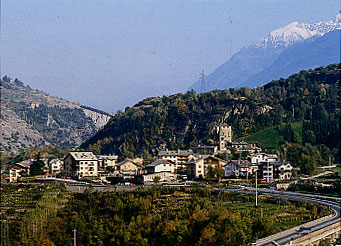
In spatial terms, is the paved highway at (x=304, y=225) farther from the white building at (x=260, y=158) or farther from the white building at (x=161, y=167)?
the white building at (x=161, y=167)

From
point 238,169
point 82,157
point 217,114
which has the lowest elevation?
point 238,169

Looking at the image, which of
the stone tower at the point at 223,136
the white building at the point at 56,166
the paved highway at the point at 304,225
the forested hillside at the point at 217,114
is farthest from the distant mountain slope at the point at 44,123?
the paved highway at the point at 304,225

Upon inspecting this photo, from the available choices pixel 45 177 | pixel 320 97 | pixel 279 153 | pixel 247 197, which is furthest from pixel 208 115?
pixel 247 197

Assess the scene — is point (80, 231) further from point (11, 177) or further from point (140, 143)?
point (140, 143)

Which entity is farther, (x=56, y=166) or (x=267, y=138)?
(x=267, y=138)

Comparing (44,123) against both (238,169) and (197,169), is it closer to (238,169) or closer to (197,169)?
(197,169)

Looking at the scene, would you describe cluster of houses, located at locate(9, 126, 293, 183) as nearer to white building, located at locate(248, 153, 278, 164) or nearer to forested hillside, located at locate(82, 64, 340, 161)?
white building, located at locate(248, 153, 278, 164)

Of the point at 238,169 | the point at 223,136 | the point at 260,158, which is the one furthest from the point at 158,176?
the point at 223,136

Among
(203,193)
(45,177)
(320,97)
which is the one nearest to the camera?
(203,193)
